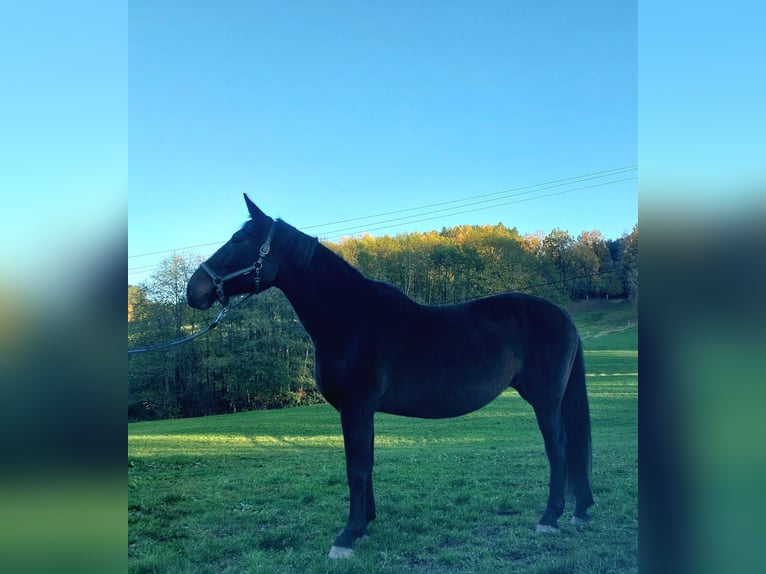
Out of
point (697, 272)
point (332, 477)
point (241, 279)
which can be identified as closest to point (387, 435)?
point (332, 477)

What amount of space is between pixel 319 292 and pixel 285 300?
975 millimetres

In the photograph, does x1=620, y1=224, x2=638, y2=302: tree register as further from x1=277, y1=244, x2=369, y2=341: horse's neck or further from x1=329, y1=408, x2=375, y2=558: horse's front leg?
x1=329, y1=408, x2=375, y2=558: horse's front leg

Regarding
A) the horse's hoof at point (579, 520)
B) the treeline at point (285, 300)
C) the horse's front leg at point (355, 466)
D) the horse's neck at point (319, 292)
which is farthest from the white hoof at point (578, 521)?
the horse's neck at point (319, 292)

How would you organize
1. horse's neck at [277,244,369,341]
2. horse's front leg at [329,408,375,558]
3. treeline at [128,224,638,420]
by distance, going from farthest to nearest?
treeline at [128,224,638,420] < horse's neck at [277,244,369,341] < horse's front leg at [329,408,375,558]

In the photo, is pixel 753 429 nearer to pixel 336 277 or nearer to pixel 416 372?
pixel 416 372

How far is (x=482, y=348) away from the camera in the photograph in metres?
4.13

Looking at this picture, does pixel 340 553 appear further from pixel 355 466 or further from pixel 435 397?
pixel 435 397

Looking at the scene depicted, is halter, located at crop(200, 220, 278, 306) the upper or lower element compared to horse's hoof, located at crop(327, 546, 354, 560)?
upper

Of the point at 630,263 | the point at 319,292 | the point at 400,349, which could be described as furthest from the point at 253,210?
the point at 630,263

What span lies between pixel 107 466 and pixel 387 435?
7.54 ft

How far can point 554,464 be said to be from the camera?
4.16m

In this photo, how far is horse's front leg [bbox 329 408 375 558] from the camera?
3838 millimetres

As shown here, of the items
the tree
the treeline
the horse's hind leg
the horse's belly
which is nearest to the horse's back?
the horse's belly

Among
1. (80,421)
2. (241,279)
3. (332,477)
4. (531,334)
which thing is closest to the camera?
(80,421)
